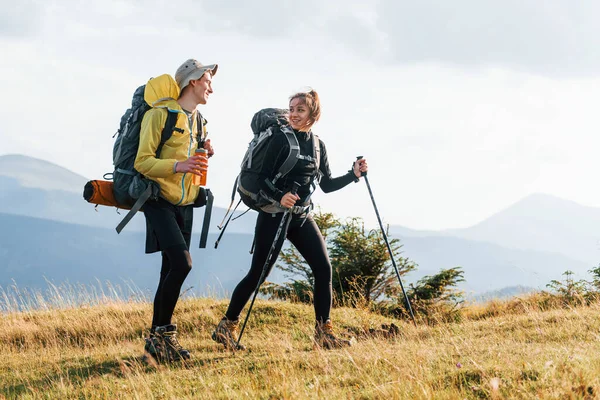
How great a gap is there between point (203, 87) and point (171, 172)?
39.5 inches

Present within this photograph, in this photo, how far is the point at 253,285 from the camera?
611cm

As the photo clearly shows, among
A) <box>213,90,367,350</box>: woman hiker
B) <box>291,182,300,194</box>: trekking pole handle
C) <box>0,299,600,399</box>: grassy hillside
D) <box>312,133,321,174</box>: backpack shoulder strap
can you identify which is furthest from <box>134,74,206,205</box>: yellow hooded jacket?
<box>0,299,600,399</box>: grassy hillside

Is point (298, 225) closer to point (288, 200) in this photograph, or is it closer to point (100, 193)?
point (288, 200)

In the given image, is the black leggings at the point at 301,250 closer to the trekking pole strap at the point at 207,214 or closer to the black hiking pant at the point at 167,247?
the trekking pole strap at the point at 207,214

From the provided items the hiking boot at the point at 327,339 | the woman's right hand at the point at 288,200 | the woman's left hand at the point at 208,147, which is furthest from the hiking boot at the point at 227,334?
the woman's left hand at the point at 208,147

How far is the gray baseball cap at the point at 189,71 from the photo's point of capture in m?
5.65

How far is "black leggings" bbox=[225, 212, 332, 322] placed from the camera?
19.7ft

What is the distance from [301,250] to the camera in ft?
20.2

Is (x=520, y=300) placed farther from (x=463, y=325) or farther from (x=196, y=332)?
(x=196, y=332)

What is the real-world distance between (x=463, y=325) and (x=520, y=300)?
3880mm

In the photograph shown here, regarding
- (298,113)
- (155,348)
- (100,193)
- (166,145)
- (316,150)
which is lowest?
(155,348)

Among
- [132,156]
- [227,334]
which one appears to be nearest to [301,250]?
A: [227,334]

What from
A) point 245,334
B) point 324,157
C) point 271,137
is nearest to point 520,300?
point 245,334

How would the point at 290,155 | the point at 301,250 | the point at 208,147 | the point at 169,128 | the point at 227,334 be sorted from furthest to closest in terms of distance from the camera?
the point at 227,334
the point at 301,250
the point at 208,147
the point at 290,155
the point at 169,128
